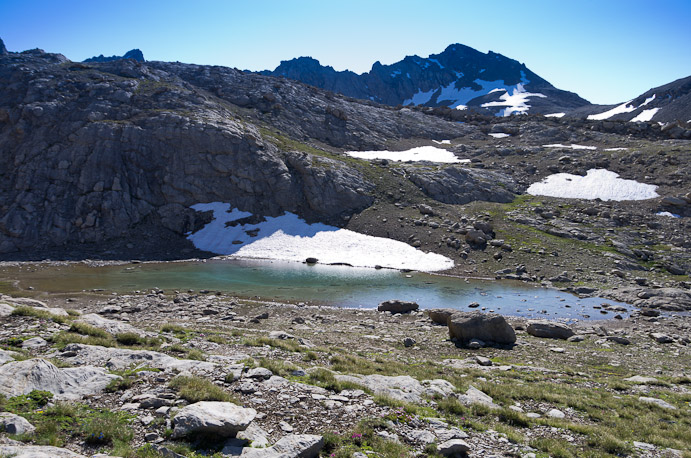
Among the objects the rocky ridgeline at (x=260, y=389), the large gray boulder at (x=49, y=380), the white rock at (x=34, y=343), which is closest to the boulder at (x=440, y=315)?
the rocky ridgeline at (x=260, y=389)

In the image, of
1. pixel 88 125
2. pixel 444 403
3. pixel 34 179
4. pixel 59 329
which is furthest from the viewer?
pixel 88 125

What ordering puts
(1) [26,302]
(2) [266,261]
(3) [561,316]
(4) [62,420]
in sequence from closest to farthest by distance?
(4) [62,420] < (1) [26,302] < (3) [561,316] < (2) [266,261]

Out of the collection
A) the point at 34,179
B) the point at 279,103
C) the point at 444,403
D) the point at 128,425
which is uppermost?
the point at 279,103

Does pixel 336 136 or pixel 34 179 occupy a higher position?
pixel 336 136

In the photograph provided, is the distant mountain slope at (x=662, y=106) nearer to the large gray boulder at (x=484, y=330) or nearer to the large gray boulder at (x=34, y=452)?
the large gray boulder at (x=484, y=330)

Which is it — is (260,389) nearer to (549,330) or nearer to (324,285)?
(549,330)

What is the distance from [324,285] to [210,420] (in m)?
34.7

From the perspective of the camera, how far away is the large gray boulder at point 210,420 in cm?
841

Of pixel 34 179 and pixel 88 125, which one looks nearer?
pixel 34 179

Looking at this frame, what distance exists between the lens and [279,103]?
110m

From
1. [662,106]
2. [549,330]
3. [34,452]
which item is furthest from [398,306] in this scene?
[662,106]

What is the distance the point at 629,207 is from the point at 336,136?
7109 centimetres

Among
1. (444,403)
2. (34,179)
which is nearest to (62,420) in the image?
(444,403)

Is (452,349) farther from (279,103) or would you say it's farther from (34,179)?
(279,103)
